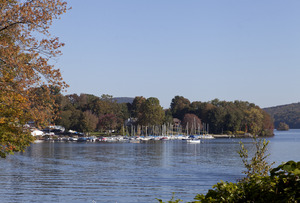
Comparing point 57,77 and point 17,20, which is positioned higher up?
point 17,20

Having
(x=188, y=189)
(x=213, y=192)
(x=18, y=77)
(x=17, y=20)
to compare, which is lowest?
(x=188, y=189)

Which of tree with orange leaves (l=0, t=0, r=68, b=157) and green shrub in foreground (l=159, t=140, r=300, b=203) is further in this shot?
tree with orange leaves (l=0, t=0, r=68, b=157)

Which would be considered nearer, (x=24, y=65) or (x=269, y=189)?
(x=269, y=189)

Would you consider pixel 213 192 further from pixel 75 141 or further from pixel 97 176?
pixel 75 141

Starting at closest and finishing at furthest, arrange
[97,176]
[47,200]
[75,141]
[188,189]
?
[47,200] → [188,189] → [97,176] → [75,141]

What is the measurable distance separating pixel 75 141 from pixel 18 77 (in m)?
153

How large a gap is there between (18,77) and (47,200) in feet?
66.7

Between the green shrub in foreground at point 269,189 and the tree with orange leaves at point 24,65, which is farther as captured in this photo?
the tree with orange leaves at point 24,65

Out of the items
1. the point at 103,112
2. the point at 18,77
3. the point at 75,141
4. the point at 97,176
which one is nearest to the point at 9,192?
the point at 97,176

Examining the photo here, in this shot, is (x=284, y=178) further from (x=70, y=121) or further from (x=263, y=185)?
(x=70, y=121)

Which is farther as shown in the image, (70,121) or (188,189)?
(70,121)

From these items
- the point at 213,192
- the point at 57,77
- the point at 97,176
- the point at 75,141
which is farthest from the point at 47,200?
the point at 75,141

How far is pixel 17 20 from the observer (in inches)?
598

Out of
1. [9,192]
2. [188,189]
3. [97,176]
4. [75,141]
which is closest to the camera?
[9,192]
